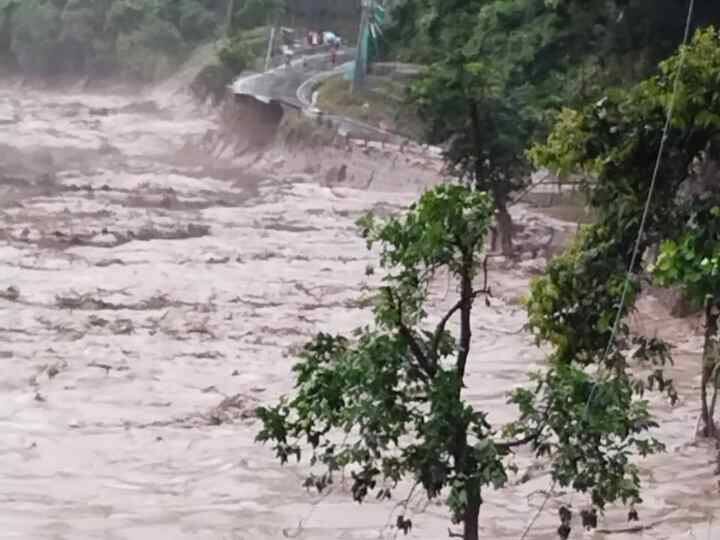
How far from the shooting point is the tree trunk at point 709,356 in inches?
374

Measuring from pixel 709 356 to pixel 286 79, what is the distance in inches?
1831

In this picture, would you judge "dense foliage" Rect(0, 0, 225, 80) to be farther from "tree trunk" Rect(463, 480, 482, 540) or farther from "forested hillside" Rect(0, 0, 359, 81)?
"tree trunk" Rect(463, 480, 482, 540)

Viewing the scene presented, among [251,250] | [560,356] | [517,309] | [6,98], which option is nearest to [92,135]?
[6,98]

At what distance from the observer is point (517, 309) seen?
2320cm

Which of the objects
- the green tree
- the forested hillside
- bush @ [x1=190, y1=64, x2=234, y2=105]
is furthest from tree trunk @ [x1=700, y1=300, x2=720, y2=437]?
the green tree

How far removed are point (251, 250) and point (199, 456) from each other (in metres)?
15.5

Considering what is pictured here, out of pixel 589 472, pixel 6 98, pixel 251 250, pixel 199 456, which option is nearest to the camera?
pixel 589 472

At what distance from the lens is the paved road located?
50.1 meters

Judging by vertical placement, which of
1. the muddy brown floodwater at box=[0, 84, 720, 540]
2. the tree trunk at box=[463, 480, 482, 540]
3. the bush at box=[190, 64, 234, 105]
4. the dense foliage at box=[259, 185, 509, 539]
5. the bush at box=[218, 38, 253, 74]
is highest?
the bush at box=[218, 38, 253, 74]

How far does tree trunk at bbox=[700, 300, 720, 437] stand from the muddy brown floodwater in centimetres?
38

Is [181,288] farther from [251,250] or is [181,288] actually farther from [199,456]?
[199,456]

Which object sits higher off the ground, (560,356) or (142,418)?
(560,356)

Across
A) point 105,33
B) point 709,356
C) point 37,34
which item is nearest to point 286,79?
point 105,33

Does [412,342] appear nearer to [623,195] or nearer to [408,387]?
[408,387]
